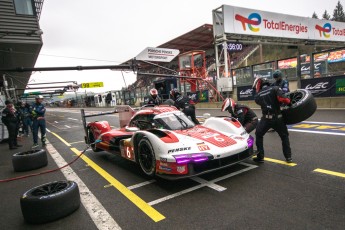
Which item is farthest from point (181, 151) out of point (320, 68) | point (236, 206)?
point (320, 68)

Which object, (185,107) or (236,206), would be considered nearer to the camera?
(236,206)

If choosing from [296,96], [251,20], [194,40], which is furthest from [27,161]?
[194,40]

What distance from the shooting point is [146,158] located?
4387mm

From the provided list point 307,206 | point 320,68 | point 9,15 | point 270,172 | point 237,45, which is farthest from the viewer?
point 237,45

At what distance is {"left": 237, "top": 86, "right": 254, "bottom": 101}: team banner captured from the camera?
54.7 ft

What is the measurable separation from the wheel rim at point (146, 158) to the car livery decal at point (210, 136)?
0.65 metres

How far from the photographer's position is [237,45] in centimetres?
2050

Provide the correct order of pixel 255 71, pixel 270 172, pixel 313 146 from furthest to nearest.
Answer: pixel 255 71, pixel 313 146, pixel 270 172

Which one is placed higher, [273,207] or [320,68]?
[320,68]

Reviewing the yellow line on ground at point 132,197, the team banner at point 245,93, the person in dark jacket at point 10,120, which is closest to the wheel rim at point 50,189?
the yellow line on ground at point 132,197

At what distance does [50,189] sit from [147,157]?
156 centimetres

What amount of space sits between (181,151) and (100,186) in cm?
165

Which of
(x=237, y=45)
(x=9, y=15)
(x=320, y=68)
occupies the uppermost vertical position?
(x=9, y=15)

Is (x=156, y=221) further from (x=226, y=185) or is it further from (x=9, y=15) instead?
(x=9, y=15)
